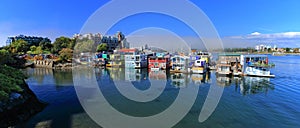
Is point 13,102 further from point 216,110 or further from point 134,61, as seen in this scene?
point 134,61

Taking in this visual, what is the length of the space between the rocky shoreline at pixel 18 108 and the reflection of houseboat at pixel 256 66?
22847 millimetres

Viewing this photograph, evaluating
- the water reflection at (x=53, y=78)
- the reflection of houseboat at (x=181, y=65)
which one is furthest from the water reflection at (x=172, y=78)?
the water reflection at (x=53, y=78)

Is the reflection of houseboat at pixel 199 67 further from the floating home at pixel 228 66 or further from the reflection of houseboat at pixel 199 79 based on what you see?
the reflection of houseboat at pixel 199 79

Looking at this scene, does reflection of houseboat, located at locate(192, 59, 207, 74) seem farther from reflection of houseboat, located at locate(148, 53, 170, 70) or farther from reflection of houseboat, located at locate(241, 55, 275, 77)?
reflection of houseboat, located at locate(148, 53, 170, 70)

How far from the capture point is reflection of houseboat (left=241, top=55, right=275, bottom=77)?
2156cm

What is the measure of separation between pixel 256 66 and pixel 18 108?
24.3 meters

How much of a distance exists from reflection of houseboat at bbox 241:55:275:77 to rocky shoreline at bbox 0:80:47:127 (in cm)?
2285

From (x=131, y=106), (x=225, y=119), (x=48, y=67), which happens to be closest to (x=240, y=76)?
(x=225, y=119)

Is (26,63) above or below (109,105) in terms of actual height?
above

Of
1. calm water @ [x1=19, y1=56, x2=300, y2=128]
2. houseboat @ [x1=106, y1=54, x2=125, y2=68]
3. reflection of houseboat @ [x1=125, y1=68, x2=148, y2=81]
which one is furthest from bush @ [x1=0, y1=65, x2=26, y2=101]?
houseboat @ [x1=106, y1=54, x2=125, y2=68]

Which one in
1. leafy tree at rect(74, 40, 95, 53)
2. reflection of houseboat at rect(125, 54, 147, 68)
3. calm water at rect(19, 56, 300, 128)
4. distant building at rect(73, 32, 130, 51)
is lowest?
calm water at rect(19, 56, 300, 128)

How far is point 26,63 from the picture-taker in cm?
3306

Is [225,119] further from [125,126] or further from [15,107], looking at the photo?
[15,107]

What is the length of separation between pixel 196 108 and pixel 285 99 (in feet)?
24.3
